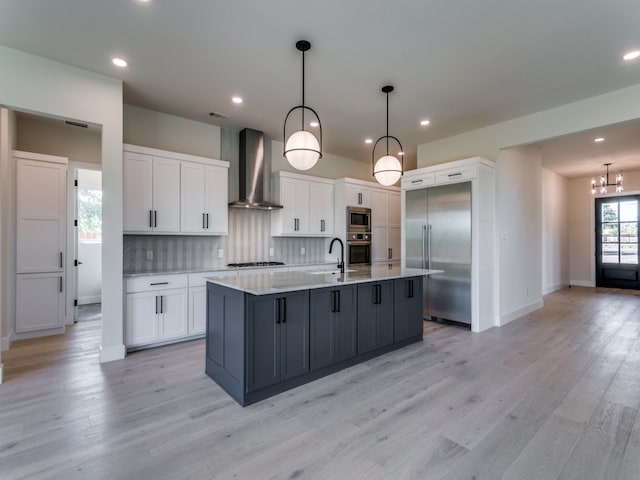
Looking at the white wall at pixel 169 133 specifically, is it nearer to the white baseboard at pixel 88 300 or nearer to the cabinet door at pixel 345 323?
the cabinet door at pixel 345 323

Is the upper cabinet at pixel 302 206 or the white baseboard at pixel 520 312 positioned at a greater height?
the upper cabinet at pixel 302 206

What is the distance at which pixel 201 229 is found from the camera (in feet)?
14.6

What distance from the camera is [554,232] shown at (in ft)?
27.1

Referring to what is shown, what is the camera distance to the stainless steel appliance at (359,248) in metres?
5.83

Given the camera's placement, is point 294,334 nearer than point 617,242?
Yes

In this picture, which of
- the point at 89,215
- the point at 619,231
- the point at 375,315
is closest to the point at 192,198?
the point at 375,315

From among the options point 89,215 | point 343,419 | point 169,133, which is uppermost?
point 169,133

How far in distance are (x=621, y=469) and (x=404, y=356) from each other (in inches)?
74.9

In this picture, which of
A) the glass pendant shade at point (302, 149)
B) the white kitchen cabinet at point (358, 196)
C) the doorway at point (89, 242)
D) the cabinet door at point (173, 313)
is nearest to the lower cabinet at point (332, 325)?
the glass pendant shade at point (302, 149)

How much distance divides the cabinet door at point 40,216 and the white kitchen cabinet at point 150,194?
55.6 inches

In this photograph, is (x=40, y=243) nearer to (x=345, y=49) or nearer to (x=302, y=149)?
(x=302, y=149)

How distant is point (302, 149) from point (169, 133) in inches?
105

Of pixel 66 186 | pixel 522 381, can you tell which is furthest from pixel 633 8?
pixel 66 186

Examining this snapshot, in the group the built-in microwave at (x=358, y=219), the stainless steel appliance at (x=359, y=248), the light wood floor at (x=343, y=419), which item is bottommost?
the light wood floor at (x=343, y=419)
